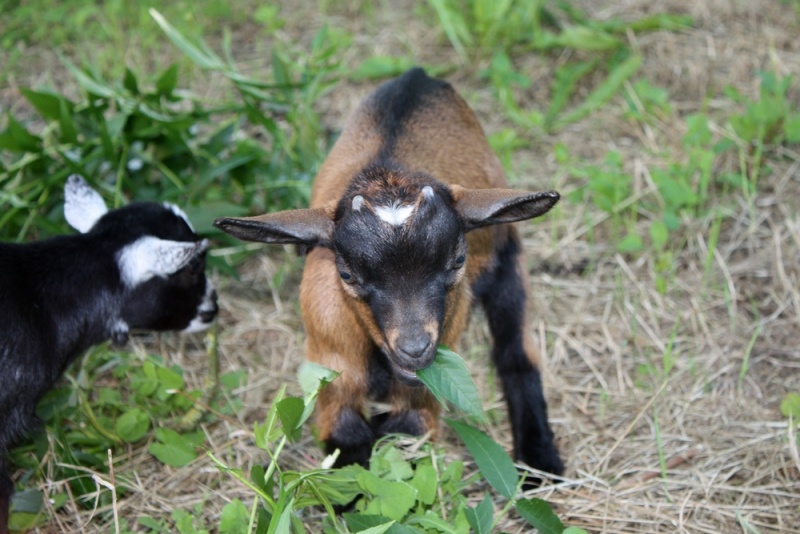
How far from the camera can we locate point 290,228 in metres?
3.23

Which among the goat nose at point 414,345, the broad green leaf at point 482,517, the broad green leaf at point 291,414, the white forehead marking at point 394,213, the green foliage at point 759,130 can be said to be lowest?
the broad green leaf at point 482,517

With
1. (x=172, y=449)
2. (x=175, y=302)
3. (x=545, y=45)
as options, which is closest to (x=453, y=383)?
(x=172, y=449)

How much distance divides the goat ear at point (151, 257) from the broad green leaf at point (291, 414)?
40.5 inches

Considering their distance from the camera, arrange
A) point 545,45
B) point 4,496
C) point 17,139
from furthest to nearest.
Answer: point 545,45 < point 17,139 < point 4,496

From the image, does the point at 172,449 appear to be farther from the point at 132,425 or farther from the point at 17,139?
the point at 17,139

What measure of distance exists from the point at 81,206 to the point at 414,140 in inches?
60.5

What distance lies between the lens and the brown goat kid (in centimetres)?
309

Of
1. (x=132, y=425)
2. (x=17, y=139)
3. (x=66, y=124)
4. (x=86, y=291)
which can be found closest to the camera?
(x=86, y=291)

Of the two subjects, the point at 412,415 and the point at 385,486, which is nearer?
the point at 385,486

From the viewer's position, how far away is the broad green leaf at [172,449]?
3852 millimetres

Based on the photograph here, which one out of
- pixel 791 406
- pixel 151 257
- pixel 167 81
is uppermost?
pixel 167 81

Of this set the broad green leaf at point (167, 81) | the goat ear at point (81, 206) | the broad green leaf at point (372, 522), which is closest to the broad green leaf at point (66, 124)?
the broad green leaf at point (167, 81)

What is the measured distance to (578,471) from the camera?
12.5 ft

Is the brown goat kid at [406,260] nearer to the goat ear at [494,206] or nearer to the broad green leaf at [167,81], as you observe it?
the goat ear at [494,206]
